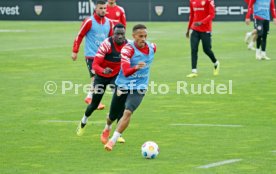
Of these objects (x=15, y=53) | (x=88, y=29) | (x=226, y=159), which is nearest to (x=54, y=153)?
(x=226, y=159)

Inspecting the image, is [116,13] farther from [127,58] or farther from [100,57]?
[127,58]

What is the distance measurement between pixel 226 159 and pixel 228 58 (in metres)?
17.5

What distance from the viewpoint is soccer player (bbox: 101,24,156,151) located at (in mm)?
13570

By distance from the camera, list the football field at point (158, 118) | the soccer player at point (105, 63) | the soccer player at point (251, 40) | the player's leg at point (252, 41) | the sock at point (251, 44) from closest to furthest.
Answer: the football field at point (158, 118) < the soccer player at point (105, 63) < the player's leg at point (252, 41) < the soccer player at point (251, 40) < the sock at point (251, 44)

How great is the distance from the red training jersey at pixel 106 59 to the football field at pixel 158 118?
1.24m

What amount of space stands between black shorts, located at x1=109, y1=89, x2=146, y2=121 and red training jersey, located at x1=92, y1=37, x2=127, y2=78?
0.58 metres

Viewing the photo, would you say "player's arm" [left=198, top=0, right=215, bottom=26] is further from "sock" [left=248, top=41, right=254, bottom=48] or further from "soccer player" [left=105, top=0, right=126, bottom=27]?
"sock" [left=248, top=41, right=254, bottom=48]

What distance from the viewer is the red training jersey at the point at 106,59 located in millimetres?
14762

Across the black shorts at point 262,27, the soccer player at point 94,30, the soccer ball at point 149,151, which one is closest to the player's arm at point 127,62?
the soccer ball at point 149,151

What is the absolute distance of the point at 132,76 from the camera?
1391 cm

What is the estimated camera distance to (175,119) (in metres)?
17.3

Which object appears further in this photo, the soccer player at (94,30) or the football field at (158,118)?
the soccer player at (94,30)

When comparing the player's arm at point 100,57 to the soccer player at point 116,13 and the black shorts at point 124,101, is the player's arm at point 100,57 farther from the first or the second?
the soccer player at point 116,13

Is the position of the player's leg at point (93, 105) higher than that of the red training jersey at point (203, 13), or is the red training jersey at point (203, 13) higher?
the player's leg at point (93, 105)
